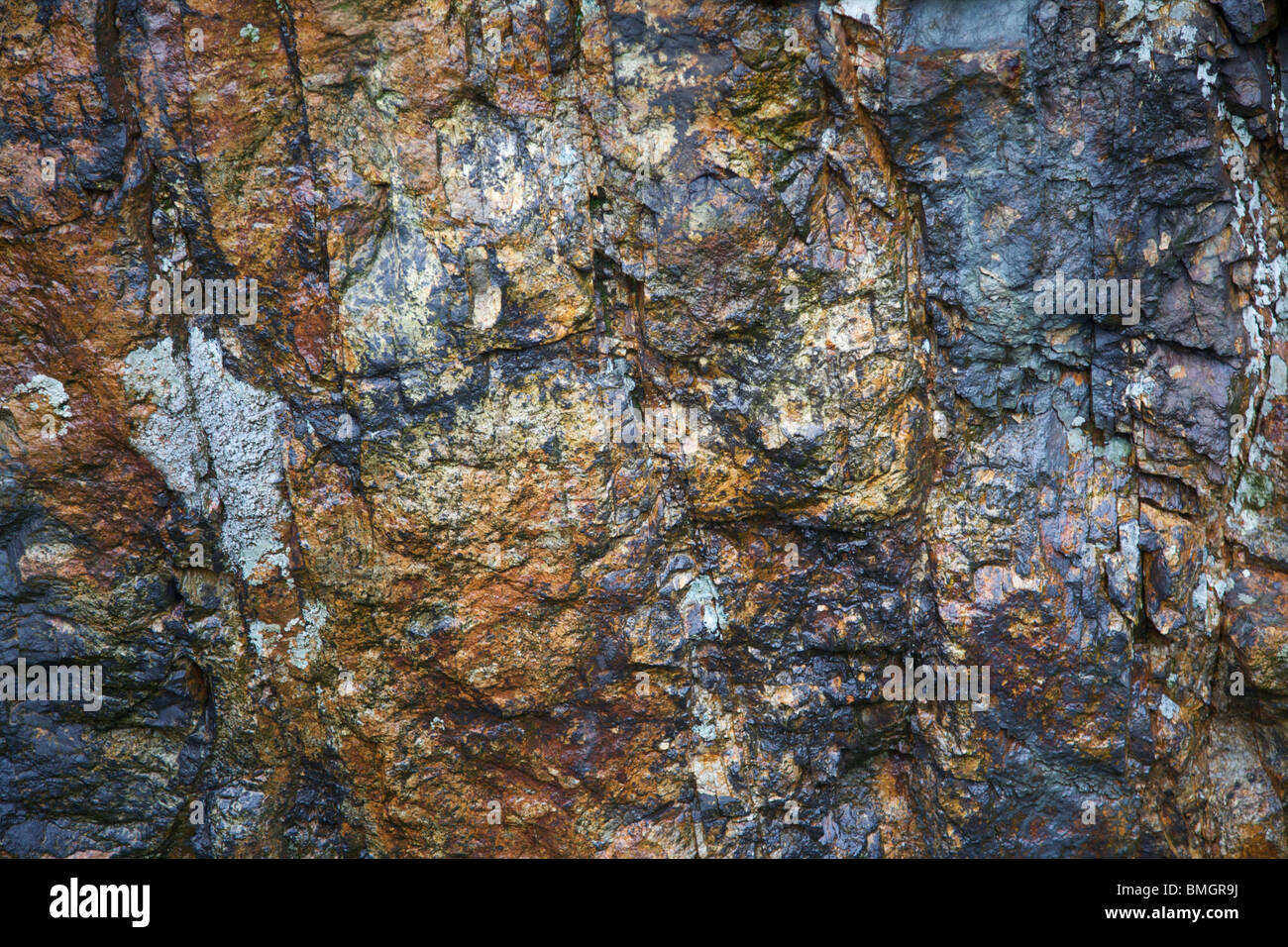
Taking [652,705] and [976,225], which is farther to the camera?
[652,705]

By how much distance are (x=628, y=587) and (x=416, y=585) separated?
1.23m

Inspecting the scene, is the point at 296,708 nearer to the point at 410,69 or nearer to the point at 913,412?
the point at 410,69

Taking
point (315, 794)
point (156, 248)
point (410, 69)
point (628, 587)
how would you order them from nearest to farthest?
point (410, 69) < point (156, 248) < point (628, 587) < point (315, 794)

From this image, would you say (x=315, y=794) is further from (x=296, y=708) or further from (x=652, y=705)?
(x=652, y=705)

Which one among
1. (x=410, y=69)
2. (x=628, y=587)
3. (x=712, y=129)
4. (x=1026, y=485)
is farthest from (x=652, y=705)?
(x=410, y=69)

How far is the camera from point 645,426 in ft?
16.4

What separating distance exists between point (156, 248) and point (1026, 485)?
5.09 meters

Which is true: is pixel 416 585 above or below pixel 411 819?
above

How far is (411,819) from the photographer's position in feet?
17.4

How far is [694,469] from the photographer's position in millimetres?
5023

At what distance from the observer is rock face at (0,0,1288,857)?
177 inches

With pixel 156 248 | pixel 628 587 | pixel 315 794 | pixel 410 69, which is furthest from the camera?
pixel 315 794

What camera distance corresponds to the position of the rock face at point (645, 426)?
4.48 meters

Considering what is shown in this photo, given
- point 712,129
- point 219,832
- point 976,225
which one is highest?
point 712,129
